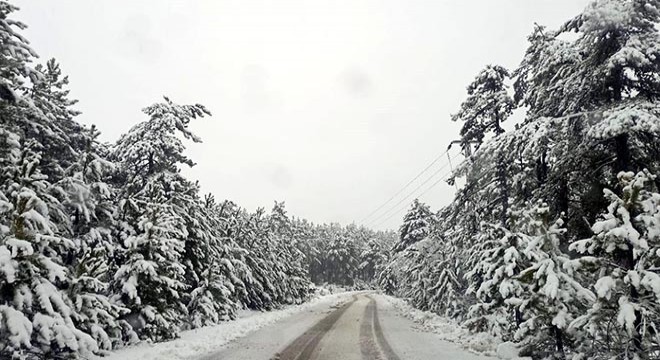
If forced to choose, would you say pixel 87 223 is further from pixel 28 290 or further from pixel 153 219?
pixel 28 290

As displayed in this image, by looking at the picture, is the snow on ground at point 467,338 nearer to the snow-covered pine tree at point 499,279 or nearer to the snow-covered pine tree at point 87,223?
the snow-covered pine tree at point 499,279

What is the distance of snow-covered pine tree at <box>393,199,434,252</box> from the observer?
148 feet

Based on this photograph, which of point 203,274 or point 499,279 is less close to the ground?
point 203,274

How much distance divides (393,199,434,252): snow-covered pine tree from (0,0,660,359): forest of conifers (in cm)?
2293

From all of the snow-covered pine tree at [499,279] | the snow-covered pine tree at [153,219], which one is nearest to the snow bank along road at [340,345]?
the snow-covered pine tree at [499,279]

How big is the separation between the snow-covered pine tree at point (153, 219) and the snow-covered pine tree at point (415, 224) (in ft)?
94.4

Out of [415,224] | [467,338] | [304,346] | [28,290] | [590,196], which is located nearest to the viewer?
[28,290]

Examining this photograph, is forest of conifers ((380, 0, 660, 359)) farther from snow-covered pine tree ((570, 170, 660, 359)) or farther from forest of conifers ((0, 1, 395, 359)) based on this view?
forest of conifers ((0, 1, 395, 359))

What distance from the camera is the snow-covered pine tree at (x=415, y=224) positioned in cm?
4519

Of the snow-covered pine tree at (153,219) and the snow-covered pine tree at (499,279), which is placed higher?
the snow-covered pine tree at (153,219)

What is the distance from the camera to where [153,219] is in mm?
16094

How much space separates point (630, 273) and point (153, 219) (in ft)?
48.3

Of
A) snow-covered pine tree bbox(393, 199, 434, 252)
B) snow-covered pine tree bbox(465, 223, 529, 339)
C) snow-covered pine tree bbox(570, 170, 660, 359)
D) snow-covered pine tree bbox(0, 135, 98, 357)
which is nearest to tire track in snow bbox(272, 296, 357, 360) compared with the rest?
snow-covered pine tree bbox(0, 135, 98, 357)

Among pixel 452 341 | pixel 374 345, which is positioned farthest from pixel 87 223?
pixel 452 341
